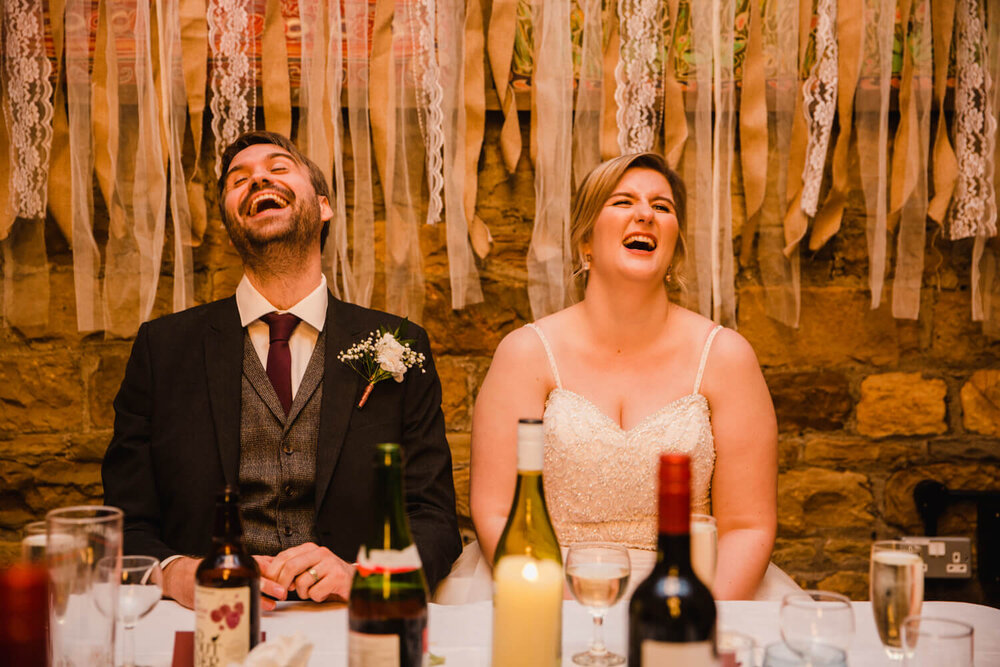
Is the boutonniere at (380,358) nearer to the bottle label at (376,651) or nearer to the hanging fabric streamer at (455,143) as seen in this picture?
the hanging fabric streamer at (455,143)

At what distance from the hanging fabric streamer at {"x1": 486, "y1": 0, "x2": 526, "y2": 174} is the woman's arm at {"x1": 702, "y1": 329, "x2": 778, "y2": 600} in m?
0.86

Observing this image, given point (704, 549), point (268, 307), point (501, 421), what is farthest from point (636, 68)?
point (704, 549)

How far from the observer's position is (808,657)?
35.4 inches

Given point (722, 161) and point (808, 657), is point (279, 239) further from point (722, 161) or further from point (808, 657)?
point (808, 657)

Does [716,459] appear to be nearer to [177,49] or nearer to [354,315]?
[354,315]

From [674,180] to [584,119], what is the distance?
0.40 meters

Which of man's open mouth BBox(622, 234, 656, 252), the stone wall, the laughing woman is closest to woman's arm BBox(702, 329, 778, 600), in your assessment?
the laughing woman

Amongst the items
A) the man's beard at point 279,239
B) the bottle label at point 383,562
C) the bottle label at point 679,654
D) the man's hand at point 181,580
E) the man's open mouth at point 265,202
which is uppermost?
the man's open mouth at point 265,202

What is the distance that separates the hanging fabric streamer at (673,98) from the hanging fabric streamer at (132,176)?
4.67 ft

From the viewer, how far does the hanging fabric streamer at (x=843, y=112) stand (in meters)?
2.42

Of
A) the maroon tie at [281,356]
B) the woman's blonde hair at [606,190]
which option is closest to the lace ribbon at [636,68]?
the woman's blonde hair at [606,190]

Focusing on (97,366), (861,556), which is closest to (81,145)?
(97,366)

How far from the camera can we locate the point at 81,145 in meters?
2.40

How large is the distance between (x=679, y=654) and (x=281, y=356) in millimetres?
1382
